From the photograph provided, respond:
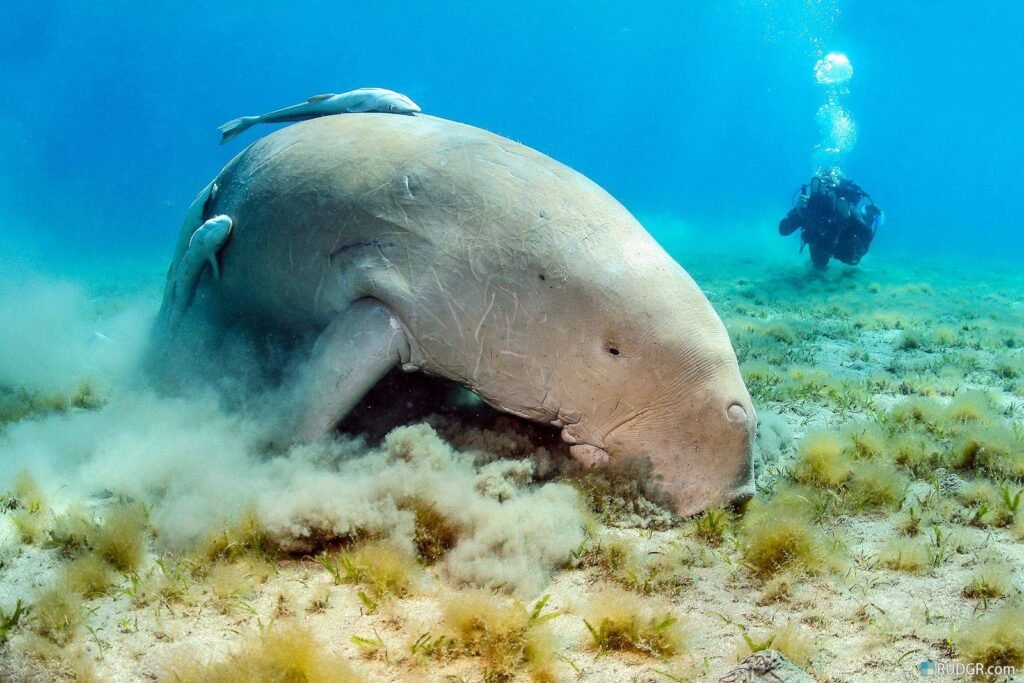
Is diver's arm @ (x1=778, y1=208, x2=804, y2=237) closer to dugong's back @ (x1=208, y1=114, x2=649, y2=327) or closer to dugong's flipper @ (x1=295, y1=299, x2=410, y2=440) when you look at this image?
dugong's back @ (x1=208, y1=114, x2=649, y2=327)

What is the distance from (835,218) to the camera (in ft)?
52.2

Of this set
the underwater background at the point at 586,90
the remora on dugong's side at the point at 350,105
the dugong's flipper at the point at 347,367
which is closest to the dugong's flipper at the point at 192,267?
the remora on dugong's side at the point at 350,105

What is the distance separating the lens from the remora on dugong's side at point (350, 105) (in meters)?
4.90

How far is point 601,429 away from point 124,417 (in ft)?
11.5

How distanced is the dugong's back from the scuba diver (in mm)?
14524

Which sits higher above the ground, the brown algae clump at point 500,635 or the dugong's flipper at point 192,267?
the dugong's flipper at point 192,267

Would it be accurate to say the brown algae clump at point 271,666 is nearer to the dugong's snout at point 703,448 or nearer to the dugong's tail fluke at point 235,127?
the dugong's snout at point 703,448

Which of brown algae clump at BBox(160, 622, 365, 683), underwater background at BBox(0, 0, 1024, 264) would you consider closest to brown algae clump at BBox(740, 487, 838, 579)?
brown algae clump at BBox(160, 622, 365, 683)

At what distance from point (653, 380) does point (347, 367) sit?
63.2 inches

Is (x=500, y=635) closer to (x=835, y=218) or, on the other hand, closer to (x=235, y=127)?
(x=235, y=127)

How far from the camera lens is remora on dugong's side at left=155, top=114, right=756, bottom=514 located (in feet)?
9.39

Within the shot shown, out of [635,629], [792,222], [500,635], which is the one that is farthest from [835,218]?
[500,635]

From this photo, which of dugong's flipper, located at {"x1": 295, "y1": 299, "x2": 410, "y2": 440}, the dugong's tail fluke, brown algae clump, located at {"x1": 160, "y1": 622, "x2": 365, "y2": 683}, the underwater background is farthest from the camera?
the underwater background

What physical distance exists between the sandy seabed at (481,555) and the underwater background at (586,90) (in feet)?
171
